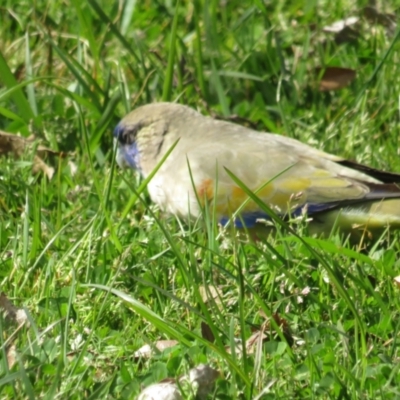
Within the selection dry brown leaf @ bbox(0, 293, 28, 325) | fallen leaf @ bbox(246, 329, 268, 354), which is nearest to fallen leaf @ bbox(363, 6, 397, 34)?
fallen leaf @ bbox(246, 329, 268, 354)

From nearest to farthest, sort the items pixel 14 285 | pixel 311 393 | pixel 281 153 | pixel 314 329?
pixel 311 393, pixel 314 329, pixel 14 285, pixel 281 153

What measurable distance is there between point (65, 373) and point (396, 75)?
3.11m

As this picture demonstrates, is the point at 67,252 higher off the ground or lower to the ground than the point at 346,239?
higher

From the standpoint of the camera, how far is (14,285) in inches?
139

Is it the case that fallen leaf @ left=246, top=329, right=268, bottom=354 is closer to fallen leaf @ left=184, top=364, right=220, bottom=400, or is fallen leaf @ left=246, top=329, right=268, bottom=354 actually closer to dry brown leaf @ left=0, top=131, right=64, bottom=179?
fallen leaf @ left=184, top=364, right=220, bottom=400

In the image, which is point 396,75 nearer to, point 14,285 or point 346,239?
point 346,239

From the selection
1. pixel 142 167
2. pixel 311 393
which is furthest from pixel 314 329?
pixel 142 167

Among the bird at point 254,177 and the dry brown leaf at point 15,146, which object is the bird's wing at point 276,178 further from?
the dry brown leaf at point 15,146

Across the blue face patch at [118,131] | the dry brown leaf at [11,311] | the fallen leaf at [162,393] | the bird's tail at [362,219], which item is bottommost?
the bird's tail at [362,219]

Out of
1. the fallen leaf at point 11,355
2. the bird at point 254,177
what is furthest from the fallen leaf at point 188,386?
the bird at point 254,177

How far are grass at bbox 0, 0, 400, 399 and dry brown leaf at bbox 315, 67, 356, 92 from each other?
0.06 m

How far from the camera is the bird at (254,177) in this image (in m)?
4.32

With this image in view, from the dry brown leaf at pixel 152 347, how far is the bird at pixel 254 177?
96 centimetres

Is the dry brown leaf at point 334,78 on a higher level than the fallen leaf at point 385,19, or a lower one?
lower
